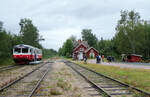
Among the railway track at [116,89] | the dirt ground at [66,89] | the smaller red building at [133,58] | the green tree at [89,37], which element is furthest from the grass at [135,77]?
the green tree at [89,37]

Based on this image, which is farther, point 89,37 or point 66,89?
point 89,37

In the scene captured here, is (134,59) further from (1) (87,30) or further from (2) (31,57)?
(1) (87,30)

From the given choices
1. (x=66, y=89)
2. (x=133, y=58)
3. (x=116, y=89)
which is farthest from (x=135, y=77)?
(x=133, y=58)

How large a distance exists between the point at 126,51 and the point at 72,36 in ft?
272

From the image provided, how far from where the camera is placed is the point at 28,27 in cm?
6788

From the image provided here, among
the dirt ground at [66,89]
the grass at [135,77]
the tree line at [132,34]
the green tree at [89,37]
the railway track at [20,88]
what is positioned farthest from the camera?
the green tree at [89,37]

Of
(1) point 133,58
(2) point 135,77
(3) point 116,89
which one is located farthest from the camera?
(1) point 133,58

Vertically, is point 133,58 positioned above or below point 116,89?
above

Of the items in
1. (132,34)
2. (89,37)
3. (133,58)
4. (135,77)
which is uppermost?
(89,37)

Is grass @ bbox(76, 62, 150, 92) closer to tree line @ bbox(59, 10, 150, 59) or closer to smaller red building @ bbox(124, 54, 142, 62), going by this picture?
smaller red building @ bbox(124, 54, 142, 62)

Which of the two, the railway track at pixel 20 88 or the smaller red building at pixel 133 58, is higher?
the smaller red building at pixel 133 58

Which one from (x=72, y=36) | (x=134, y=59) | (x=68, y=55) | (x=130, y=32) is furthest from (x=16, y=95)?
(x=72, y=36)

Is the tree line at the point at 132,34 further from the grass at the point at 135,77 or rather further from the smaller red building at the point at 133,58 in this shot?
the grass at the point at 135,77

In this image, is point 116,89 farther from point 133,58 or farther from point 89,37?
point 89,37
